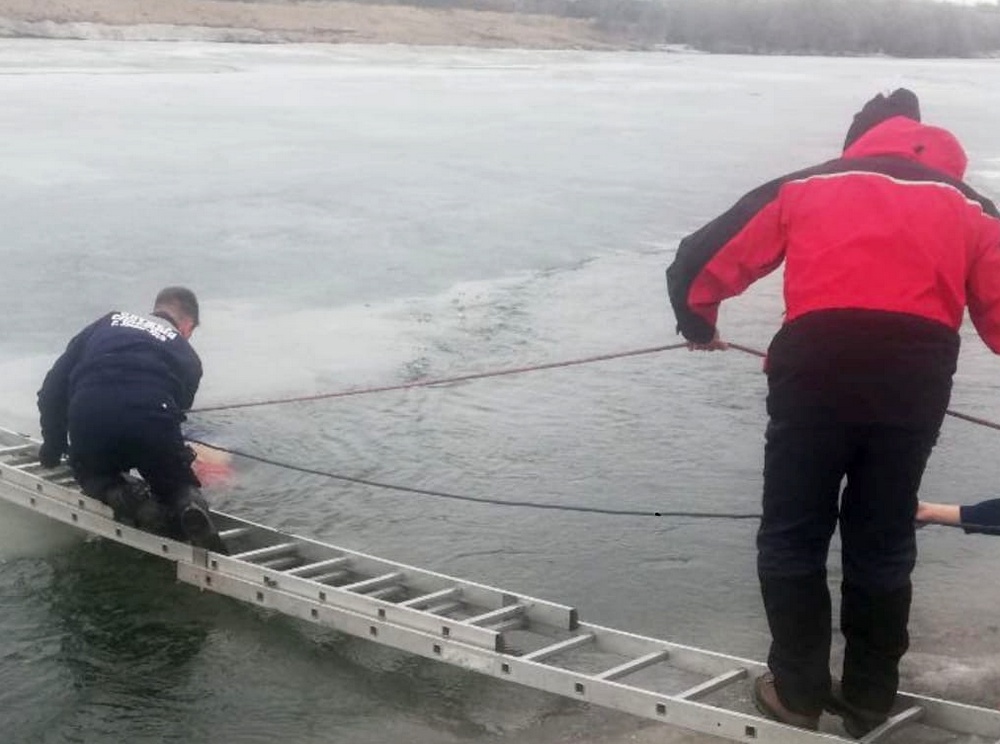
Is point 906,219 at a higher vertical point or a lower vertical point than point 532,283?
higher

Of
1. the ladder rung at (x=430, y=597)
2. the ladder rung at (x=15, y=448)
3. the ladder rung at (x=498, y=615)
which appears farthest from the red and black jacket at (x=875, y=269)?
the ladder rung at (x=15, y=448)

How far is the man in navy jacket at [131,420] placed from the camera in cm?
527

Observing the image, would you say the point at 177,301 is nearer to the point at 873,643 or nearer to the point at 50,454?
the point at 50,454

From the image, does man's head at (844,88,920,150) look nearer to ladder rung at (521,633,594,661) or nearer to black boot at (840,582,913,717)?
black boot at (840,582,913,717)

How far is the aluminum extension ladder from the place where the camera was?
398 cm

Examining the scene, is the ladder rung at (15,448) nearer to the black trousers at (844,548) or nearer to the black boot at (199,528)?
the black boot at (199,528)

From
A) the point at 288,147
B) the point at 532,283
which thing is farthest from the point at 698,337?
the point at 288,147

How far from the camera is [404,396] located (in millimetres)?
7863

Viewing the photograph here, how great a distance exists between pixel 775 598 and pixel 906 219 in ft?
3.38

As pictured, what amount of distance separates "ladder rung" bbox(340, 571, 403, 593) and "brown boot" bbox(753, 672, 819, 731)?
4.65 feet

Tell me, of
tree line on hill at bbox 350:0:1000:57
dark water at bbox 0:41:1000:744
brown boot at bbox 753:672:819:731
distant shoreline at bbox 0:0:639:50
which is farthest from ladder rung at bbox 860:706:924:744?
tree line on hill at bbox 350:0:1000:57

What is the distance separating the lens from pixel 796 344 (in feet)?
11.9

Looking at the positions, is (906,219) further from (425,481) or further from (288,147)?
(288,147)

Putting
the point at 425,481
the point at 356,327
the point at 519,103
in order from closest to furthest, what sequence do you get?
the point at 425,481 < the point at 356,327 < the point at 519,103
